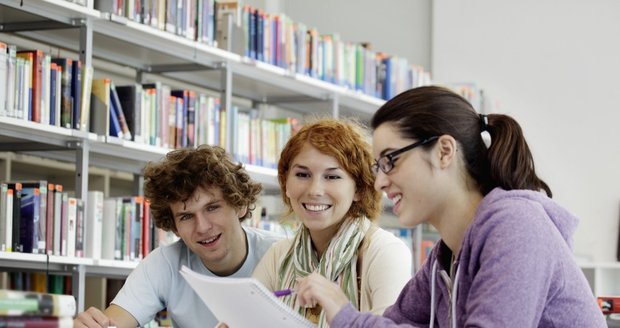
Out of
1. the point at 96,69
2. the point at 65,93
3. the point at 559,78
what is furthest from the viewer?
the point at 559,78

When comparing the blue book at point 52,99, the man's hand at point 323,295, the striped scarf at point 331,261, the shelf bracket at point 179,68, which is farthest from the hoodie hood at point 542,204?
the shelf bracket at point 179,68

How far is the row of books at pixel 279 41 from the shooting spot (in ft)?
13.1

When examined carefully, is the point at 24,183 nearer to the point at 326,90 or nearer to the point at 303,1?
the point at 326,90

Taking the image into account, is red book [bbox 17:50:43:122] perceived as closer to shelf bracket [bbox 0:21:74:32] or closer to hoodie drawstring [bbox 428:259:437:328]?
shelf bracket [bbox 0:21:74:32]

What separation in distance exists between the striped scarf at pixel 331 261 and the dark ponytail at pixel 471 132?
638 mm

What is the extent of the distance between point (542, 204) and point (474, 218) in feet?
0.36

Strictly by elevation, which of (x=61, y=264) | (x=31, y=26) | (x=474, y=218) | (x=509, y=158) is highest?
(x=31, y=26)

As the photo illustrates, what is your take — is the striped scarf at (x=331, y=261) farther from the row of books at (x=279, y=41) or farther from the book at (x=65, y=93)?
the row of books at (x=279, y=41)

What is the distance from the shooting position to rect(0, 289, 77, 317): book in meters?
1.16

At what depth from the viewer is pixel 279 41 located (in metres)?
4.76

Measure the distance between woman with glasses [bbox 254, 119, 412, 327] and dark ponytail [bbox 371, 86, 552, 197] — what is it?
2.08 feet

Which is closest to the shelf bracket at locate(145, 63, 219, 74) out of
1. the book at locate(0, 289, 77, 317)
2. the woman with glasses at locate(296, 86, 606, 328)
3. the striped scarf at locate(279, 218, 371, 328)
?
the striped scarf at locate(279, 218, 371, 328)

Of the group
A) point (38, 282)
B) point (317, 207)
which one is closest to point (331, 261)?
point (317, 207)

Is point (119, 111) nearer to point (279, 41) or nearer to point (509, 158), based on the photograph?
point (279, 41)
